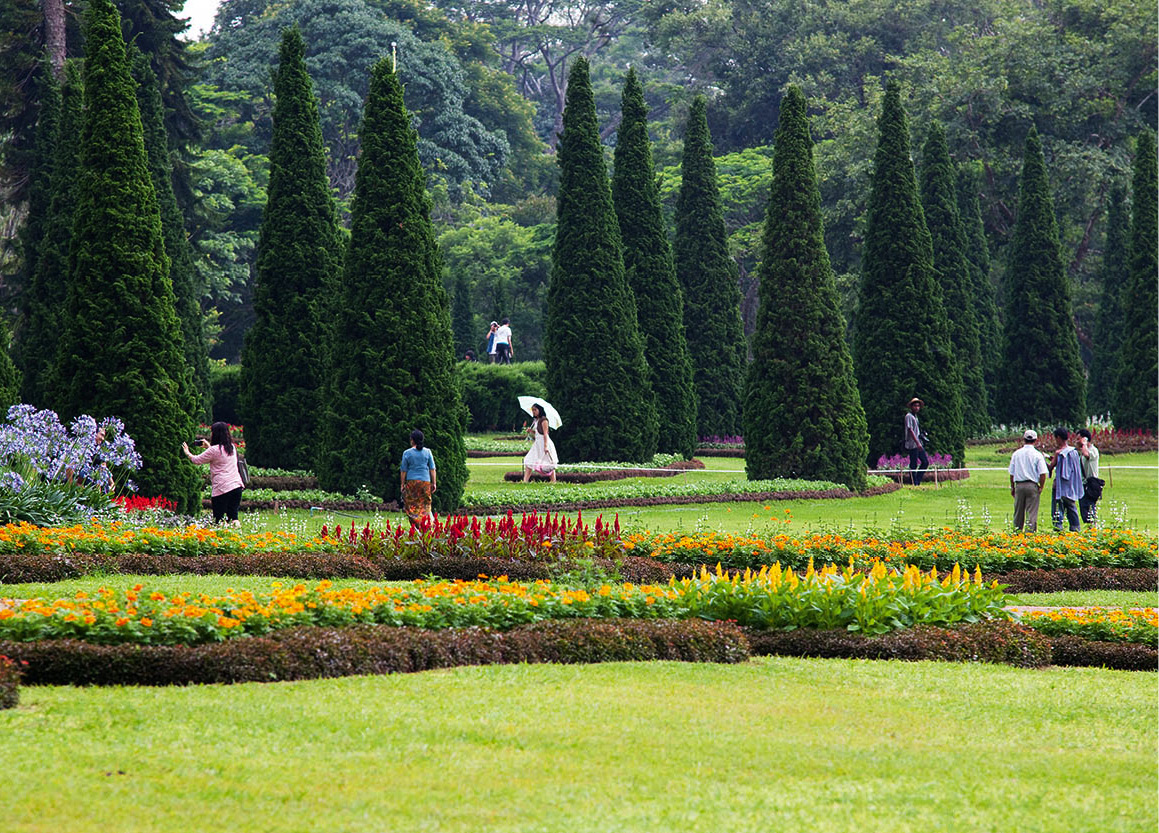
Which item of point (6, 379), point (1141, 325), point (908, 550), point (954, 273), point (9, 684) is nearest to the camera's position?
point (9, 684)

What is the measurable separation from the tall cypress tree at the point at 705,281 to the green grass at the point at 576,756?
24.2m

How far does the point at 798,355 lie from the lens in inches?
913

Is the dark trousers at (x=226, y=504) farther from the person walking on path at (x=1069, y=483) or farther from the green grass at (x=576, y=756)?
the person walking on path at (x=1069, y=483)

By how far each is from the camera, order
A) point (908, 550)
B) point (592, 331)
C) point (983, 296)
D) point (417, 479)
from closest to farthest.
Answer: point (908, 550)
point (417, 479)
point (592, 331)
point (983, 296)

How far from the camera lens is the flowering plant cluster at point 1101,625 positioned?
9305mm

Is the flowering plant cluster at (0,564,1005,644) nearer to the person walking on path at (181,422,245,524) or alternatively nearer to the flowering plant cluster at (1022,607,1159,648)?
the flowering plant cluster at (1022,607,1159,648)

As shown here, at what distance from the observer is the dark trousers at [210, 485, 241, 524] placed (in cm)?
1464

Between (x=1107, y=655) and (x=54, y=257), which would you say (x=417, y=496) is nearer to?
(x=1107, y=655)

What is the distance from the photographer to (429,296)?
19812mm

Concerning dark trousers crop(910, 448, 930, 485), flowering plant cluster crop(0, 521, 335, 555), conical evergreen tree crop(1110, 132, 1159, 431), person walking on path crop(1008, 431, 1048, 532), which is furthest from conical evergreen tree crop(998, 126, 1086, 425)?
flowering plant cluster crop(0, 521, 335, 555)

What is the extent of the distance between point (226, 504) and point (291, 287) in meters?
9.07

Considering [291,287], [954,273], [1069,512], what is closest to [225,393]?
[291,287]

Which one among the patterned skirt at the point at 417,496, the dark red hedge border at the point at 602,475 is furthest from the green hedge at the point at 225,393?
the patterned skirt at the point at 417,496

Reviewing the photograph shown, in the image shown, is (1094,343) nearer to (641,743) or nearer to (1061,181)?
(1061,181)
